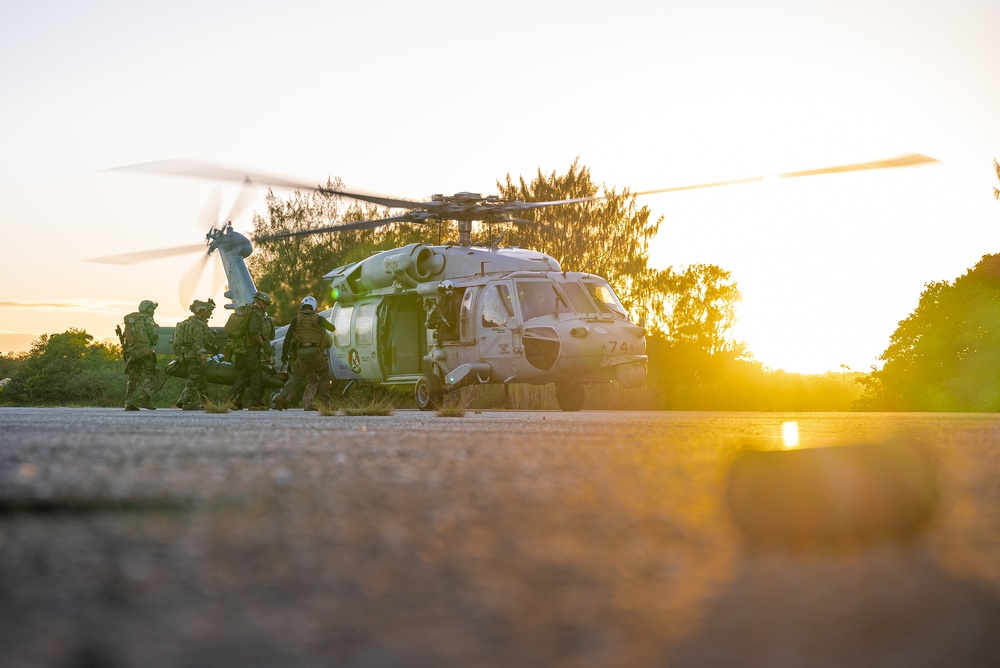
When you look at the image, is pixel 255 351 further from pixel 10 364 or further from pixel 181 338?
pixel 10 364

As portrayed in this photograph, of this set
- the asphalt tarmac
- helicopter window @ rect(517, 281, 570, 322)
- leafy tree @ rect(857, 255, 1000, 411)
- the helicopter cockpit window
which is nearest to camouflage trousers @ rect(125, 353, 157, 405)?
helicopter window @ rect(517, 281, 570, 322)

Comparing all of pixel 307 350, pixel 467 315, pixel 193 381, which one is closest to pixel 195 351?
pixel 193 381

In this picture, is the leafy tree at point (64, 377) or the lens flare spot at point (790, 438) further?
the leafy tree at point (64, 377)

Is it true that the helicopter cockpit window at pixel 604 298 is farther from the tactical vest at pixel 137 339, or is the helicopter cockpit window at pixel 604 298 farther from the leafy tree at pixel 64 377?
the leafy tree at pixel 64 377

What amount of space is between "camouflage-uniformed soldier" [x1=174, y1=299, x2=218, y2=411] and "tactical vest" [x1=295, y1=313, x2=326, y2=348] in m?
2.19

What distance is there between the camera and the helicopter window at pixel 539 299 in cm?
1688

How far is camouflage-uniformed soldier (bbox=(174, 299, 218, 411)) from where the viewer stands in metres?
18.7

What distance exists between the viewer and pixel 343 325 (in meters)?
20.4

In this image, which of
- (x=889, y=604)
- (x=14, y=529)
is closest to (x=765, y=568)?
(x=889, y=604)

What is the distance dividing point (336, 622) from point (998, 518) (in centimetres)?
205

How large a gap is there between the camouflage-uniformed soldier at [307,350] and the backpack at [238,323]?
0.69 metres

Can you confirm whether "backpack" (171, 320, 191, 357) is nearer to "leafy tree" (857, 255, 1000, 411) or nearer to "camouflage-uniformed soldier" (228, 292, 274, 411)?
"camouflage-uniformed soldier" (228, 292, 274, 411)

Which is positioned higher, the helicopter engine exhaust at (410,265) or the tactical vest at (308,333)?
the helicopter engine exhaust at (410,265)

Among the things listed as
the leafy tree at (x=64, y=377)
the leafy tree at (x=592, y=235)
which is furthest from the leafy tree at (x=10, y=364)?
the leafy tree at (x=592, y=235)
